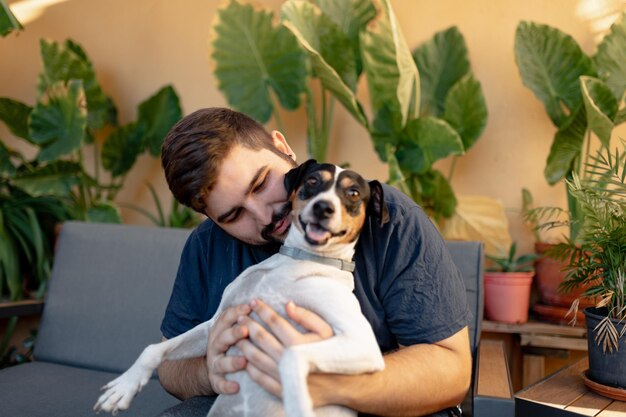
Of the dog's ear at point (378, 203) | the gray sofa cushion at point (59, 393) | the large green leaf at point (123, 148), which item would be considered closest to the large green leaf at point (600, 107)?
the dog's ear at point (378, 203)

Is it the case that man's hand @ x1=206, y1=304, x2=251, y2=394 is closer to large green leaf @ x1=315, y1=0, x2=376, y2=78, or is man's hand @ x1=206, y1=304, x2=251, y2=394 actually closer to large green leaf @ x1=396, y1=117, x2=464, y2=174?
large green leaf @ x1=396, y1=117, x2=464, y2=174

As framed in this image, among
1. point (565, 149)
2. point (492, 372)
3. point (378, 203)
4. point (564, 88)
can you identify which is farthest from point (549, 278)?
point (378, 203)

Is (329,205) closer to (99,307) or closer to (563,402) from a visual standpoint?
(563,402)

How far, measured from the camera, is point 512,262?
2650 millimetres

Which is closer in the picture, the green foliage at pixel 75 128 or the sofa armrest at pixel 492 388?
the sofa armrest at pixel 492 388

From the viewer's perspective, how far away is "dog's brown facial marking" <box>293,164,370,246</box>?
1261mm

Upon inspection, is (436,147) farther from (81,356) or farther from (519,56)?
(81,356)

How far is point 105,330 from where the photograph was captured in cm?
239

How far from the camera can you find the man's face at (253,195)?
1.48 meters

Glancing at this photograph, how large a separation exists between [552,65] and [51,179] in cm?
239

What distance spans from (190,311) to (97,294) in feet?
2.93

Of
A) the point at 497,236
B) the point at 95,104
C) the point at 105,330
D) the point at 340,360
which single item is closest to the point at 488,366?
the point at 340,360

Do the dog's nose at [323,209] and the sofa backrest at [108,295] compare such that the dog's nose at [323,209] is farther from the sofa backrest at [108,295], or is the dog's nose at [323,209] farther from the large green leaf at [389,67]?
the large green leaf at [389,67]

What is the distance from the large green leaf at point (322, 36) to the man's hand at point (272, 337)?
158cm
